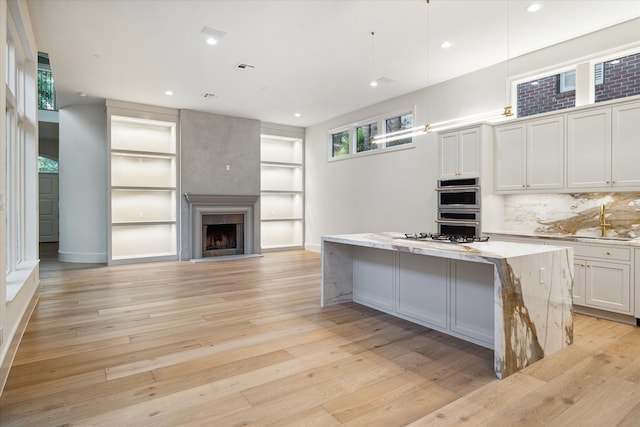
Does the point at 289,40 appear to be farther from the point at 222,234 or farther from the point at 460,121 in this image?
the point at 222,234

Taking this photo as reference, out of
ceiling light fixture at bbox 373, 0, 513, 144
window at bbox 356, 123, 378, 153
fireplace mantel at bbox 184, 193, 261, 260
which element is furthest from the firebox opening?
ceiling light fixture at bbox 373, 0, 513, 144

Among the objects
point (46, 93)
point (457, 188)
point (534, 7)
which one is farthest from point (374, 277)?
point (46, 93)

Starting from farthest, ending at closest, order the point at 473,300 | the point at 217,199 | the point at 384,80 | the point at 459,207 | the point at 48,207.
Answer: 1. the point at 48,207
2. the point at 217,199
3. the point at 384,80
4. the point at 459,207
5. the point at 473,300

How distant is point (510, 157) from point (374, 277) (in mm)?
2476

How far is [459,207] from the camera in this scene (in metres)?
5.09

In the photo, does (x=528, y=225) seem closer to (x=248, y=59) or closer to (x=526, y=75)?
(x=526, y=75)

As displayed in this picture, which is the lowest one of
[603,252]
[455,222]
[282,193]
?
[603,252]

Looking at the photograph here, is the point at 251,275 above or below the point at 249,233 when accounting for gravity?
below

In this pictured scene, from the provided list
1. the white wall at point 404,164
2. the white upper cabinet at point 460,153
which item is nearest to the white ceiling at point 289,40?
the white wall at point 404,164

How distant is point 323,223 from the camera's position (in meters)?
8.69

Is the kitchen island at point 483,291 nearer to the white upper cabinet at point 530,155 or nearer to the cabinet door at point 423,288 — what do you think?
the cabinet door at point 423,288

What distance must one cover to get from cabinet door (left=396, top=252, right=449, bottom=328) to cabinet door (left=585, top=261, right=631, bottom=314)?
177cm

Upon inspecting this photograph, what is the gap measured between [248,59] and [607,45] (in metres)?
4.31

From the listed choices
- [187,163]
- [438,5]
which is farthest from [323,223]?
[438,5]
